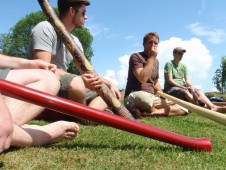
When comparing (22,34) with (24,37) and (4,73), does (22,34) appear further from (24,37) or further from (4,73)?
(4,73)

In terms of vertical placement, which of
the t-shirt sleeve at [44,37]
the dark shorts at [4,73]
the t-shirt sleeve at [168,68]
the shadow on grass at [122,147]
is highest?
the t-shirt sleeve at [44,37]

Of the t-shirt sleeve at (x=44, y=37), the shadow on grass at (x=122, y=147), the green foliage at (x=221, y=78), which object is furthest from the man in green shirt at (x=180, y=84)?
the green foliage at (x=221, y=78)

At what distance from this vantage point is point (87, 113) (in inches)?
90.9

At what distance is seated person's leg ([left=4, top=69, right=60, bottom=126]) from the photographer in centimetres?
254

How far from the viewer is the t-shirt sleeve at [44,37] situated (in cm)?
413

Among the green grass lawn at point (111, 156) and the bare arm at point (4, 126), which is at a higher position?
the bare arm at point (4, 126)

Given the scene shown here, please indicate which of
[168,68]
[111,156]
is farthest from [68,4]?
[168,68]

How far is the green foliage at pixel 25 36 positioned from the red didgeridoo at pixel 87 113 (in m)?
34.9

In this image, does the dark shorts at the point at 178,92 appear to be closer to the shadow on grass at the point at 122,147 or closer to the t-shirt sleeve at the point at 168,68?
the t-shirt sleeve at the point at 168,68

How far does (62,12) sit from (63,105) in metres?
2.58

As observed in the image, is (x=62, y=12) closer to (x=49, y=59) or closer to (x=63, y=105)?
(x=49, y=59)

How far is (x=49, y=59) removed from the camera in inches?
163

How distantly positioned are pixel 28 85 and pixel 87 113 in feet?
1.92

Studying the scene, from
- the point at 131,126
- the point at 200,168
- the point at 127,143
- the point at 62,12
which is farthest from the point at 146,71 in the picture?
the point at 200,168
